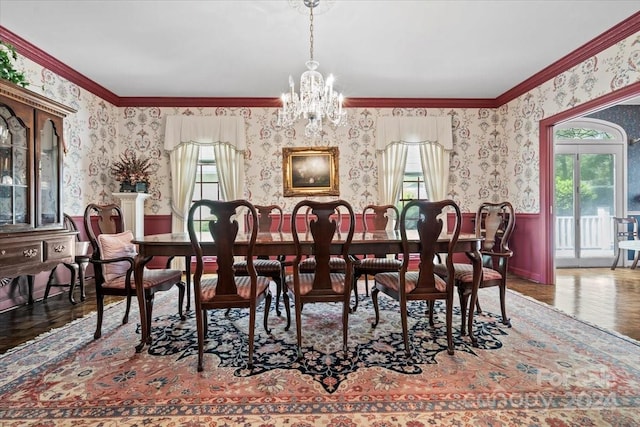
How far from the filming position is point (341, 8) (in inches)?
109

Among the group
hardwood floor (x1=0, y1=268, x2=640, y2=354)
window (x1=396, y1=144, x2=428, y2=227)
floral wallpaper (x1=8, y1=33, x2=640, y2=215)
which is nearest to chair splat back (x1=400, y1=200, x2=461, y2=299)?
hardwood floor (x1=0, y1=268, x2=640, y2=354)

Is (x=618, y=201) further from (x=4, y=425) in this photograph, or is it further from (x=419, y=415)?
(x=4, y=425)

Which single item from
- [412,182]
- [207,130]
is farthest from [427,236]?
[207,130]

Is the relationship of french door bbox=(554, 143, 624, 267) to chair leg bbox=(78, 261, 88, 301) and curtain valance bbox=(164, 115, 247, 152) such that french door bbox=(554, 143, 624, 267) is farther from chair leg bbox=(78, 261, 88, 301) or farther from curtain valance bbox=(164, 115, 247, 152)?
Result: chair leg bbox=(78, 261, 88, 301)

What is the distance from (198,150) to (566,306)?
4955 mm

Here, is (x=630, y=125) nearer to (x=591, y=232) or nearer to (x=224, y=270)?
(x=591, y=232)

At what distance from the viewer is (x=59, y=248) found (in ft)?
9.91

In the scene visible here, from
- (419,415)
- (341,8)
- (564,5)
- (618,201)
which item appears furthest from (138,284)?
(618,201)

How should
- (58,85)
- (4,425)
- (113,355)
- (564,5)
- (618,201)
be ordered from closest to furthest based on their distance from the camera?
(4,425)
(113,355)
(564,5)
(58,85)
(618,201)

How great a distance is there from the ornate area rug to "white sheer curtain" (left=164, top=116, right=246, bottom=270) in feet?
8.47

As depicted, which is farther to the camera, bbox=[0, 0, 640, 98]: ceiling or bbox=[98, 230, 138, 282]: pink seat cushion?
bbox=[0, 0, 640, 98]: ceiling

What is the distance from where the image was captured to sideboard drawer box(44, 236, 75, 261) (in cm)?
290

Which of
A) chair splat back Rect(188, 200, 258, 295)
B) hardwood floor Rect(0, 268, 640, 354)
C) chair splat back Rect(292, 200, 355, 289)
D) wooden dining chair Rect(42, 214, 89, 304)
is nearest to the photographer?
chair splat back Rect(188, 200, 258, 295)

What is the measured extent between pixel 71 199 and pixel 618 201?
806 cm
